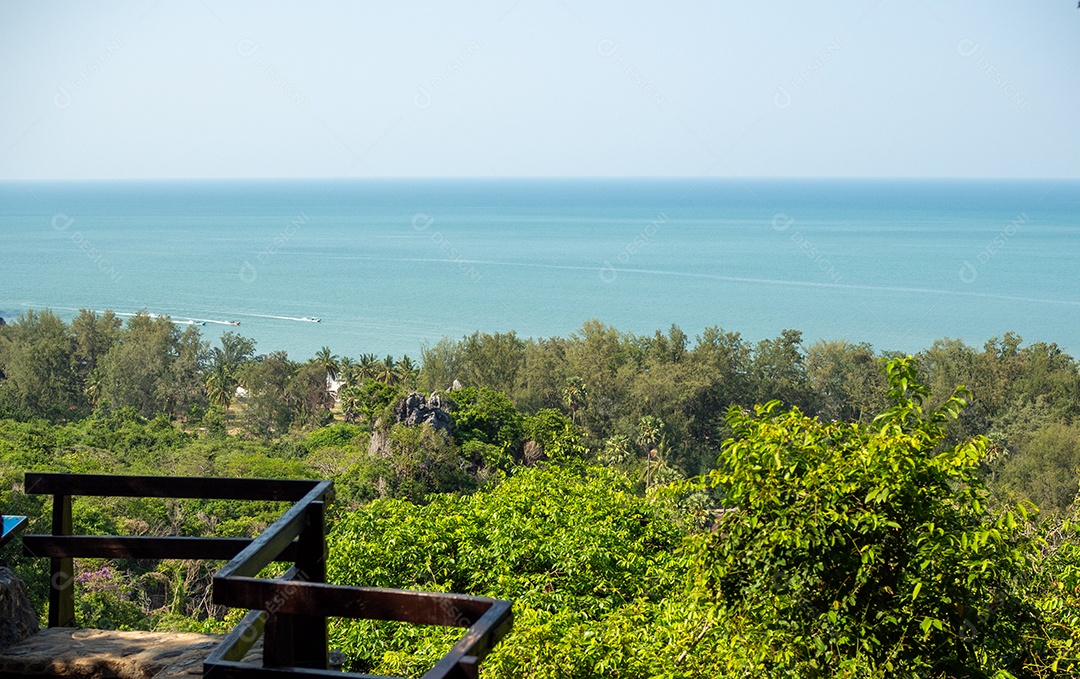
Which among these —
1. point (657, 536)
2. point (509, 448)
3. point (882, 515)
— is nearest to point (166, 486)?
point (882, 515)

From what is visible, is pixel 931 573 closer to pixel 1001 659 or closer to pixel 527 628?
pixel 1001 659

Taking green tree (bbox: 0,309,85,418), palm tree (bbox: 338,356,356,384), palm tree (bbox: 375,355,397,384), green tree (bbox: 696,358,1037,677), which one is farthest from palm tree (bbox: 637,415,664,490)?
green tree (bbox: 696,358,1037,677)

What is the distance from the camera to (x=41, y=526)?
82.6ft

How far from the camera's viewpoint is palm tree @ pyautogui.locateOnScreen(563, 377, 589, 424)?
59.9 metres

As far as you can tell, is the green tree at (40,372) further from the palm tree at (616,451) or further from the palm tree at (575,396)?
the palm tree at (616,451)

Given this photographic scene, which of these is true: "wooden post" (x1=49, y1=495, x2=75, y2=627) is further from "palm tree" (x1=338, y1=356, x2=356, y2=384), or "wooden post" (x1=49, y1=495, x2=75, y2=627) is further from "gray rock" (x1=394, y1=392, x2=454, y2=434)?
"palm tree" (x1=338, y1=356, x2=356, y2=384)

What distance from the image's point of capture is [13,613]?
177 inches

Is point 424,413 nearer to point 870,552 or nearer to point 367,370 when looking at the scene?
point 367,370

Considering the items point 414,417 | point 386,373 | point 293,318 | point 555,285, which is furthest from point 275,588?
point 555,285

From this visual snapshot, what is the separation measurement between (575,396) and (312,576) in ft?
186

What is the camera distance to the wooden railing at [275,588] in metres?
2.59

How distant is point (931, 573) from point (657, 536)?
803 centimetres

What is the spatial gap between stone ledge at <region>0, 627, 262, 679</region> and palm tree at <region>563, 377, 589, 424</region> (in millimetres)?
55374

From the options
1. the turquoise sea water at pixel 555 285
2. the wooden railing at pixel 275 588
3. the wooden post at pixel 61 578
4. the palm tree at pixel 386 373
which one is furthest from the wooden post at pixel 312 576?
the turquoise sea water at pixel 555 285
